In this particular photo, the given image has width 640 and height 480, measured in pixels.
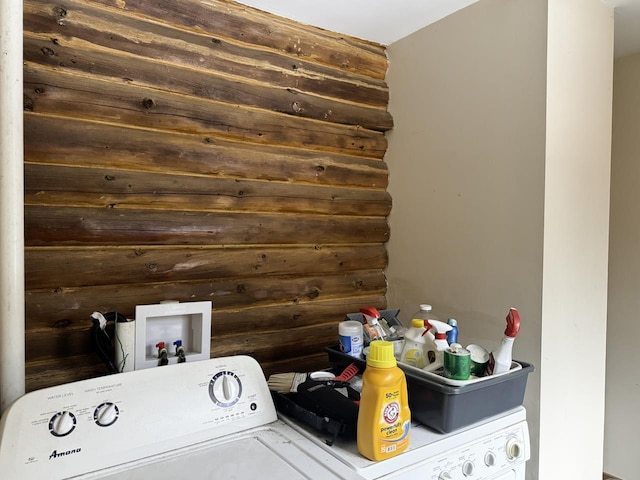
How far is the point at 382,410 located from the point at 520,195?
975 millimetres

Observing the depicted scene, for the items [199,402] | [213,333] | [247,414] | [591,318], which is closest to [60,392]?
[199,402]

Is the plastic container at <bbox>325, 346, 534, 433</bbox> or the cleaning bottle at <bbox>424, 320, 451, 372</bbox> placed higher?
the cleaning bottle at <bbox>424, 320, 451, 372</bbox>

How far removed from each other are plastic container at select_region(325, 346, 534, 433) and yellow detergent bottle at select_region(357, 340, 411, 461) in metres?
0.16

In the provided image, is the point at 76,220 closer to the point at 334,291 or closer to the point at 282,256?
the point at 282,256

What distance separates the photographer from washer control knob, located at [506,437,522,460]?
134cm

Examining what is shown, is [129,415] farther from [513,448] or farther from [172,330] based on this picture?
[513,448]

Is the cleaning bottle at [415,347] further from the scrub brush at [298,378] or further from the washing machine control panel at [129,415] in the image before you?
the washing machine control panel at [129,415]

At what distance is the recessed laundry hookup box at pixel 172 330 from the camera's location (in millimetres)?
1332

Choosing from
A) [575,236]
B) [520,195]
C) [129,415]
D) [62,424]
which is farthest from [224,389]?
[575,236]

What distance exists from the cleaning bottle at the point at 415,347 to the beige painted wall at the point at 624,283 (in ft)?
4.83

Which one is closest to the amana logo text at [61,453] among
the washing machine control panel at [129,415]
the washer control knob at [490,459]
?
the washing machine control panel at [129,415]

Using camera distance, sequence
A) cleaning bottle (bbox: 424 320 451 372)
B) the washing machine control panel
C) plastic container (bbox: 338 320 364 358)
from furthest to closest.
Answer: plastic container (bbox: 338 320 364 358)
cleaning bottle (bbox: 424 320 451 372)
the washing machine control panel

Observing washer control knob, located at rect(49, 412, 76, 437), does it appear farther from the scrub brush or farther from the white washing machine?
the scrub brush

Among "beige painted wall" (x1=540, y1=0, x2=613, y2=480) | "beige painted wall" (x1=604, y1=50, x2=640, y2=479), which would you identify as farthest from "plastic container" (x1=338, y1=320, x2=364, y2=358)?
"beige painted wall" (x1=604, y1=50, x2=640, y2=479)
